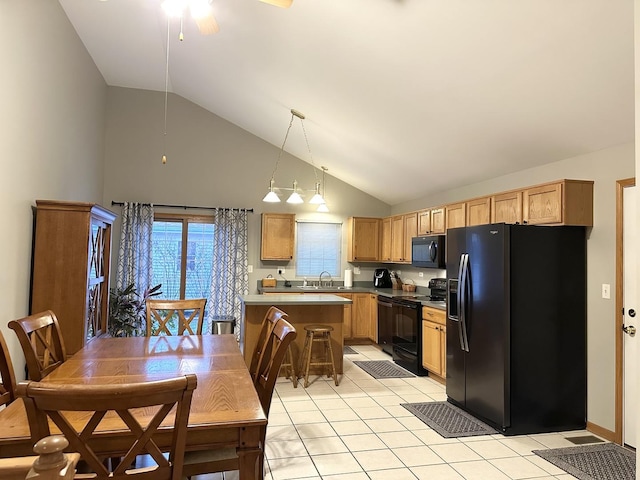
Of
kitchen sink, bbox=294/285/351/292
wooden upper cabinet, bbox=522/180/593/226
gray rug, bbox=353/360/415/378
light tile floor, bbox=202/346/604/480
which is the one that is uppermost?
wooden upper cabinet, bbox=522/180/593/226

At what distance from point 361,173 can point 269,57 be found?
265 centimetres

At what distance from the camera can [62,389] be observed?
1.14 meters

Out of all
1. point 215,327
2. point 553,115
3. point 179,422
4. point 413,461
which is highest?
point 553,115

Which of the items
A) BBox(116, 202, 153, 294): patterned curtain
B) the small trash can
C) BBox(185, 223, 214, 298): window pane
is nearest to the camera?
the small trash can

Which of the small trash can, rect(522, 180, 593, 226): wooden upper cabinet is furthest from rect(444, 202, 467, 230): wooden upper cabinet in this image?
the small trash can

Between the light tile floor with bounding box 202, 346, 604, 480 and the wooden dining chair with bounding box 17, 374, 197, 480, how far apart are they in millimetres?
1476

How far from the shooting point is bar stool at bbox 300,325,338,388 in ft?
14.6

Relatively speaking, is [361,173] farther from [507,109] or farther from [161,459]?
[161,459]

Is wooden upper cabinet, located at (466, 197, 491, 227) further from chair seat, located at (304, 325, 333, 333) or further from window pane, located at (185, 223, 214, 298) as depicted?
window pane, located at (185, 223, 214, 298)

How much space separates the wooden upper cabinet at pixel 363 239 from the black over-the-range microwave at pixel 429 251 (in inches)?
51.3

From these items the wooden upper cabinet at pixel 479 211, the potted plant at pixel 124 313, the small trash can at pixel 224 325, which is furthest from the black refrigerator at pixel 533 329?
the potted plant at pixel 124 313

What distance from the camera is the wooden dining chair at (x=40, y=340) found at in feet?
7.21

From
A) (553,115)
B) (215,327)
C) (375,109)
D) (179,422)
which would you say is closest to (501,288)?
(553,115)

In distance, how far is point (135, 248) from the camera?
241 inches
